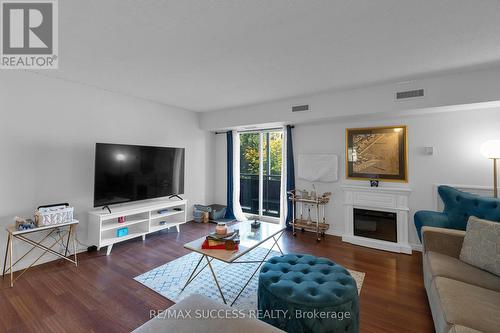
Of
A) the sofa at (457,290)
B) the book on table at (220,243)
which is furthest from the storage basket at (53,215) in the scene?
the sofa at (457,290)

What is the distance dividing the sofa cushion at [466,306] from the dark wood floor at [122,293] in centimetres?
50

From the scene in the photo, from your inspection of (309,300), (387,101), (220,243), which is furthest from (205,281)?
(387,101)

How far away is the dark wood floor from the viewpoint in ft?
6.19

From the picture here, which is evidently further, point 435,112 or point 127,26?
point 435,112

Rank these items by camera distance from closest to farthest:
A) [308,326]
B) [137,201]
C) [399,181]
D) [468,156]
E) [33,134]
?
[308,326], [33,134], [468,156], [399,181], [137,201]

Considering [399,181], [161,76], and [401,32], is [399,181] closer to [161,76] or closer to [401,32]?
[401,32]

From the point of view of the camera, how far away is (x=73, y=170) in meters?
3.23

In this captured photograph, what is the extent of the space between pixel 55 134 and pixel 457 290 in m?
4.65

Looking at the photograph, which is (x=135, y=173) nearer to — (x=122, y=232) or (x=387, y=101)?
(x=122, y=232)

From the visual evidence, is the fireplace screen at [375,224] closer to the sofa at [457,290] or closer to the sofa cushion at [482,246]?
the sofa at [457,290]

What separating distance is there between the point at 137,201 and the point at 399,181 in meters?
4.50

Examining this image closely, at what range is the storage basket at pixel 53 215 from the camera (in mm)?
2630

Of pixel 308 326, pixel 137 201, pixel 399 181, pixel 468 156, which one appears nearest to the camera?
pixel 308 326

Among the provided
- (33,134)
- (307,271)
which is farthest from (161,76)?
(307,271)
